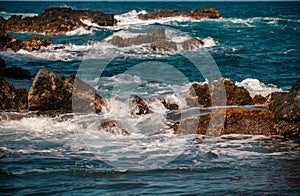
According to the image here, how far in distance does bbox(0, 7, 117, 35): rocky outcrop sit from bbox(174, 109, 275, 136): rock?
24986 mm

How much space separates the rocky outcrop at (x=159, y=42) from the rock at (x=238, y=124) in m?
15.3

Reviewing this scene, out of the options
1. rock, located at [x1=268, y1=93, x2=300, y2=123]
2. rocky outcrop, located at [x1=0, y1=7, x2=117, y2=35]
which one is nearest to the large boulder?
rock, located at [x1=268, y1=93, x2=300, y2=123]

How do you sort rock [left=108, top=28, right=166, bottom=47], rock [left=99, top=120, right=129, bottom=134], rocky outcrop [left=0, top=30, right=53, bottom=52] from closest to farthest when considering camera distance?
rock [left=99, top=120, right=129, bottom=134]
rocky outcrop [left=0, top=30, right=53, bottom=52]
rock [left=108, top=28, right=166, bottom=47]

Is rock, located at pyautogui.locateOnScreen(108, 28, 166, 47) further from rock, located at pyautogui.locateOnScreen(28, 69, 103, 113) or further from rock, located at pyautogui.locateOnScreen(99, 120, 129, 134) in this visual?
rock, located at pyautogui.locateOnScreen(99, 120, 129, 134)

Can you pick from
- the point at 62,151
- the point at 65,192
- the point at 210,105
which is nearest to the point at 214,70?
the point at 210,105

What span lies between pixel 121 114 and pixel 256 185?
5441mm

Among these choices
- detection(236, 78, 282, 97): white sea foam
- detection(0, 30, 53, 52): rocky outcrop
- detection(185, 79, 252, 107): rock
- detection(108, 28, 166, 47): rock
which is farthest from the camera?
detection(108, 28, 166, 47): rock

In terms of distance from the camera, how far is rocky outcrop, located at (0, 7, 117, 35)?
34625 millimetres

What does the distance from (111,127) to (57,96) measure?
211cm

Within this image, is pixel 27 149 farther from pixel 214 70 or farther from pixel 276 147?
pixel 214 70

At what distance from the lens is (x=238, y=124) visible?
9586mm

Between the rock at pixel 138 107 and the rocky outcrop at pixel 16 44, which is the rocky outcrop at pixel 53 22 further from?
the rock at pixel 138 107

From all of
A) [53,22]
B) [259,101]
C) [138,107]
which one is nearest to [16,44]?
[53,22]

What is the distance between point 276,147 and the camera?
342 inches
